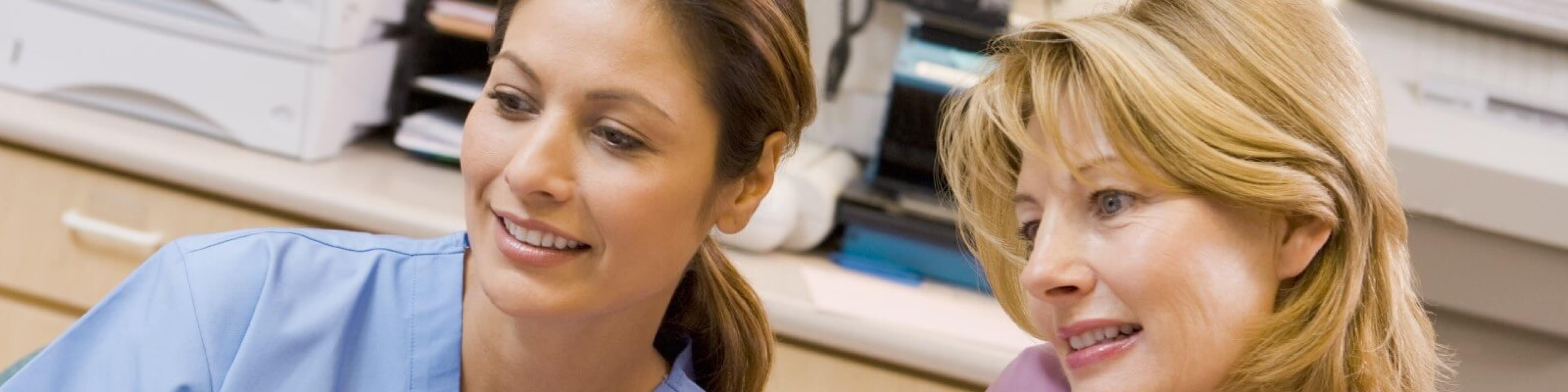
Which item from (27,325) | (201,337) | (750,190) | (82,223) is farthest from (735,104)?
(27,325)

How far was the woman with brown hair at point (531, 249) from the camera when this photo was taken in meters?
1.07

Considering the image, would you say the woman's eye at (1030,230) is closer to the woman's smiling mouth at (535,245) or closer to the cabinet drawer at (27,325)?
the woman's smiling mouth at (535,245)

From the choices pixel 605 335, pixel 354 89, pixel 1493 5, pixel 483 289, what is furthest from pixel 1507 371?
pixel 354 89

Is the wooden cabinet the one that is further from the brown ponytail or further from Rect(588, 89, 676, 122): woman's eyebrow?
Rect(588, 89, 676, 122): woman's eyebrow

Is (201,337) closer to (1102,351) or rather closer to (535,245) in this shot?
(535,245)

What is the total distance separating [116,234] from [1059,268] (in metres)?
1.37

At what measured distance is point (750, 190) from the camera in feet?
3.99

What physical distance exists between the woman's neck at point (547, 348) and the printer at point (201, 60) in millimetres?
804

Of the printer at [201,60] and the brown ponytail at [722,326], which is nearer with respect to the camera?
the brown ponytail at [722,326]

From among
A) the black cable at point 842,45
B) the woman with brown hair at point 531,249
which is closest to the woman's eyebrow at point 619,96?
the woman with brown hair at point 531,249

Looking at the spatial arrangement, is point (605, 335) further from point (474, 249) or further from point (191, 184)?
point (191, 184)

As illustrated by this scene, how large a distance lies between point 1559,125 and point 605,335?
110 centimetres

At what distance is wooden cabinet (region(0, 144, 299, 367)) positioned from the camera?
1844 millimetres

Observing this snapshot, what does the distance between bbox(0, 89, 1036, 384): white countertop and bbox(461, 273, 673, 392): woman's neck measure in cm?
47
